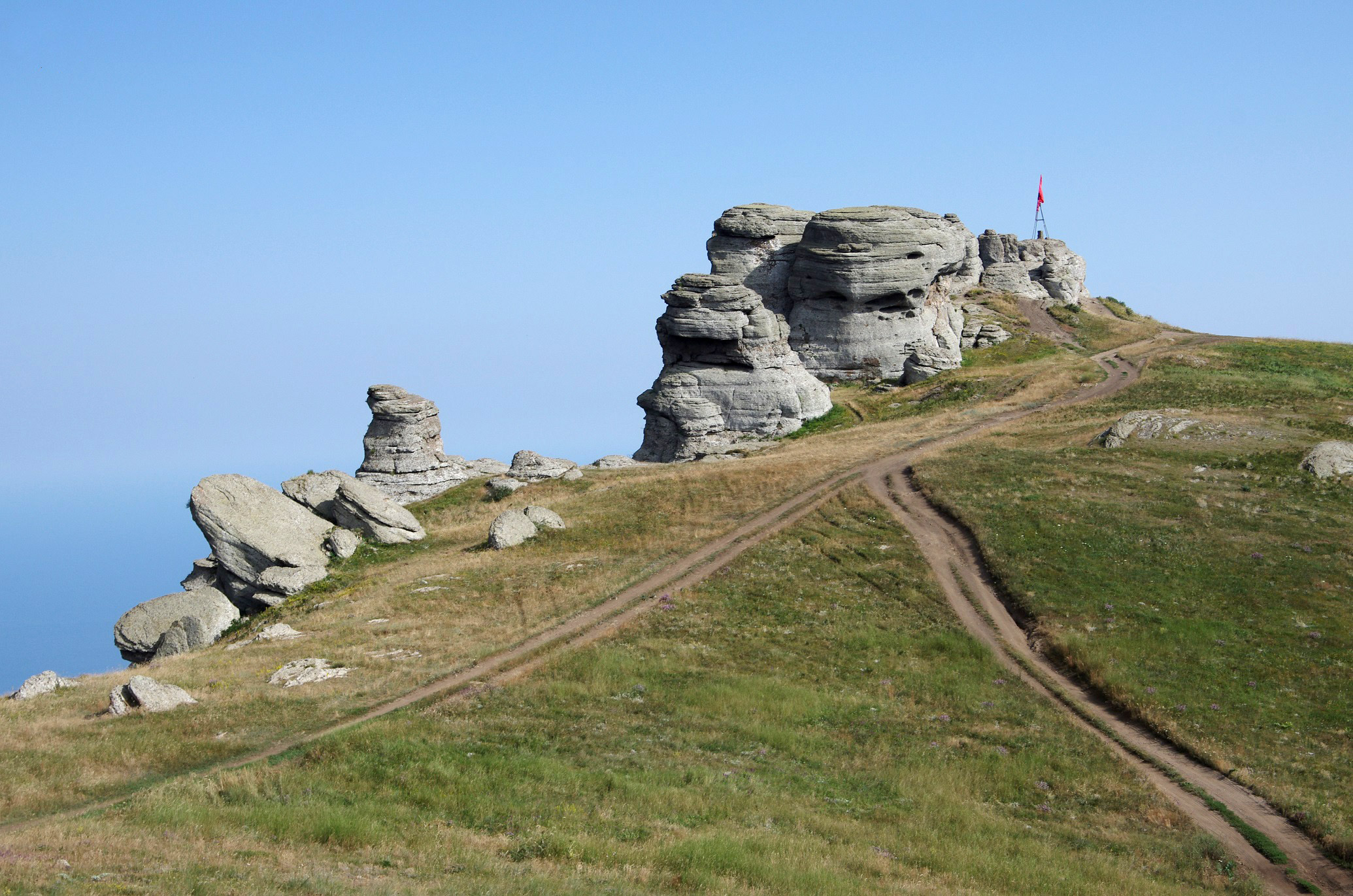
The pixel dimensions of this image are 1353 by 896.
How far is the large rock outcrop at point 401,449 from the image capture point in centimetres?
6719

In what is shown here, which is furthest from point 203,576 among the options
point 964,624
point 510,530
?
point 964,624

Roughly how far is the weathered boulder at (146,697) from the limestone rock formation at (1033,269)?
98.7 m

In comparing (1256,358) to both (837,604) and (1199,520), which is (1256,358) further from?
(837,604)

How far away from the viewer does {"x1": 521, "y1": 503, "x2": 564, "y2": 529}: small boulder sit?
4950 cm

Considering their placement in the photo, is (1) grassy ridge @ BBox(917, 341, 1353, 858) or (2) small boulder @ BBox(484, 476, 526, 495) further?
(2) small boulder @ BBox(484, 476, 526, 495)

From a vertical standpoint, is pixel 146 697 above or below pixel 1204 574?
below

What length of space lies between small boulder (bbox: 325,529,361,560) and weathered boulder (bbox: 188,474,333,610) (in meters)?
0.45

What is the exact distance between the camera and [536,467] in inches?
2618

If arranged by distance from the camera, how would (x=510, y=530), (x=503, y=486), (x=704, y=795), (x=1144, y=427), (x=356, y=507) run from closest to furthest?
(x=704, y=795) < (x=510, y=530) < (x=356, y=507) < (x=1144, y=427) < (x=503, y=486)

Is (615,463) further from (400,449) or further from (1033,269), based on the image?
(1033,269)

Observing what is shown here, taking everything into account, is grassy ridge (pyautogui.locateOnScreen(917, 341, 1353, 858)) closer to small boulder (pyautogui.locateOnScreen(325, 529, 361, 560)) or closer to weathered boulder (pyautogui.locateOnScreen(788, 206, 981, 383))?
weathered boulder (pyautogui.locateOnScreen(788, 206, 981, 383))

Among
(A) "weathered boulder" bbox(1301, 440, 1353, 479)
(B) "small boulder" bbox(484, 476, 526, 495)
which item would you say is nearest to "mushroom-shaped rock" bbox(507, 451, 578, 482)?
(B) "small boulder" bbox(484, 476, 526, 495)

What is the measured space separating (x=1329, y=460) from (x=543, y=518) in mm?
35414

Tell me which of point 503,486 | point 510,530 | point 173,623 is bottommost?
point 173,623
